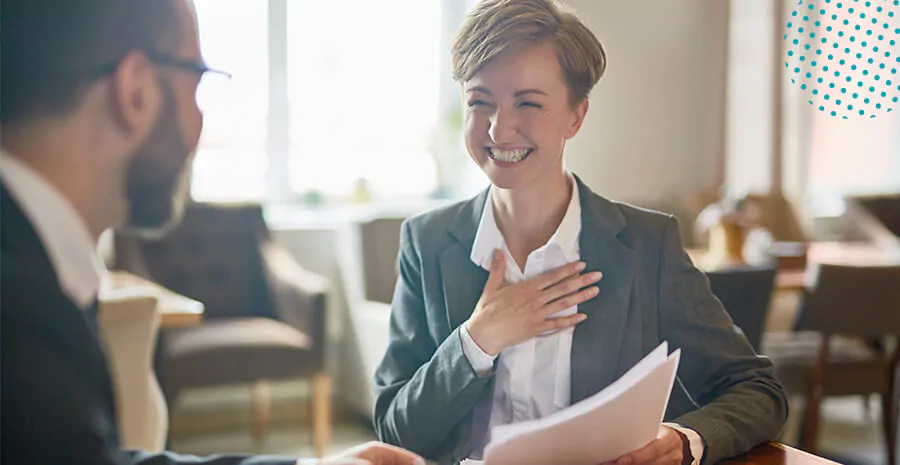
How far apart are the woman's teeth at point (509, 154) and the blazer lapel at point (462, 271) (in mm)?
118

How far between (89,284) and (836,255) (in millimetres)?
3249

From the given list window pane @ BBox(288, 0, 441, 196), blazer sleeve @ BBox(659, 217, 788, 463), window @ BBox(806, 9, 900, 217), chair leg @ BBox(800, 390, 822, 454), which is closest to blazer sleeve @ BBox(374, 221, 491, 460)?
blazer sleeve @ BBox(659, 217, 788, 463)

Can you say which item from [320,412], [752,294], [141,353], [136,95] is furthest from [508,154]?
[320,412]

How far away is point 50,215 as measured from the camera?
44 centimetres

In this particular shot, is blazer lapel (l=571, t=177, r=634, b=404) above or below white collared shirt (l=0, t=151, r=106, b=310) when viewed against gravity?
below

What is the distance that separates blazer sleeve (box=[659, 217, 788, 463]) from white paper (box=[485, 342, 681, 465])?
16 cm

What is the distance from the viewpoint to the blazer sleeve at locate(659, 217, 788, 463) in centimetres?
90

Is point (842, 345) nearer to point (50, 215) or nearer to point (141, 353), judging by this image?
point (141, 353)

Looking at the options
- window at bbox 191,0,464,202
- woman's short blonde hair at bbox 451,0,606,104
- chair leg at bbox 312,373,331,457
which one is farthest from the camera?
window at bbox 191,0,464,202

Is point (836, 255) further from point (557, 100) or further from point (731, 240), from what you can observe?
point (557, 100)

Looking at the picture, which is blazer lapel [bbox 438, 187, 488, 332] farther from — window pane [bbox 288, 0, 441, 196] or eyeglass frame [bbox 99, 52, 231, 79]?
window pane [bbox 288, 0, 441, 196]

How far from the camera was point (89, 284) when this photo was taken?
0.47 m

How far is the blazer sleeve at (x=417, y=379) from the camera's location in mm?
851

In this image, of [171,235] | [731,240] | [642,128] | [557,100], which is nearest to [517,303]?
[557,100]
